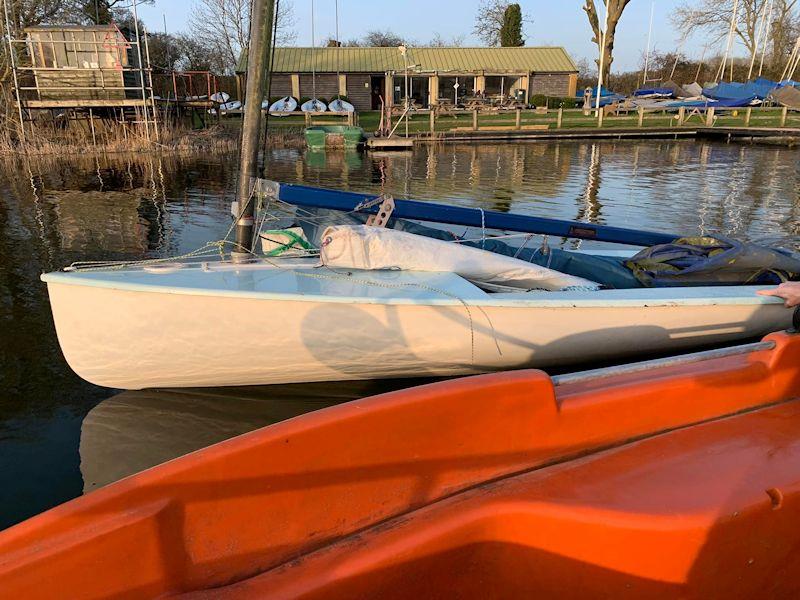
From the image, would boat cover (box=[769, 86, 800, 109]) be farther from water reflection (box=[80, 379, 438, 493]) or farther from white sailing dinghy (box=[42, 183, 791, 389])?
water reflection (box=[80, 379, 438, 493])

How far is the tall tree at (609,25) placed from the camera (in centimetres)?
3947

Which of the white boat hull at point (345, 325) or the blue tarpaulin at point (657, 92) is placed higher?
the blue tarpaulin at point (657, 92)

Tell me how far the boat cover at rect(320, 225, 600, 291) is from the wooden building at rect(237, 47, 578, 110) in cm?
3240

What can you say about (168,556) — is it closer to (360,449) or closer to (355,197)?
(360,449)

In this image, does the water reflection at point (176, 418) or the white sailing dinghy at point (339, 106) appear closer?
the water reflection at point (176, 418)

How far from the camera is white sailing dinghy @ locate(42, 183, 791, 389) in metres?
3.80

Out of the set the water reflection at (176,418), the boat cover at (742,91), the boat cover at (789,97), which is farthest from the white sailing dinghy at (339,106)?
the water reflection at (176,418)

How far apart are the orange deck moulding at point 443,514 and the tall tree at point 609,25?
41828 mm

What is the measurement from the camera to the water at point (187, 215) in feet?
12.9

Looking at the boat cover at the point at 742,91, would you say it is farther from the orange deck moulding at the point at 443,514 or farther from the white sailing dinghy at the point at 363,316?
the orange deck moulding at the point at 443,514

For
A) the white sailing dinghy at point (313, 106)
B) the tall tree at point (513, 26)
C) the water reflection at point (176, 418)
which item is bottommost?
the water reflection at point (176, 418)

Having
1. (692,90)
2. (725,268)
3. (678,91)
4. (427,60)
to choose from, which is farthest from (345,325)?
(692,90)

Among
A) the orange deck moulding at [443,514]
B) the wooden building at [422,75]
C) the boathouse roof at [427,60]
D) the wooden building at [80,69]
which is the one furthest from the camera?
the boathouse roof at [427,60]

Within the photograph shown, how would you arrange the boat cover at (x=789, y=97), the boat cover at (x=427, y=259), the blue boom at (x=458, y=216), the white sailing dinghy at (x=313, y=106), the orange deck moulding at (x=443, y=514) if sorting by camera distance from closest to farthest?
the orange deck moulding at (x=443, y=514), the boat cover at (x=427, y=259), the blue boom at (x=458, y=216), the boat cover at (x=789, y=97), the white sailing dinghy at (x=313, y=106)
